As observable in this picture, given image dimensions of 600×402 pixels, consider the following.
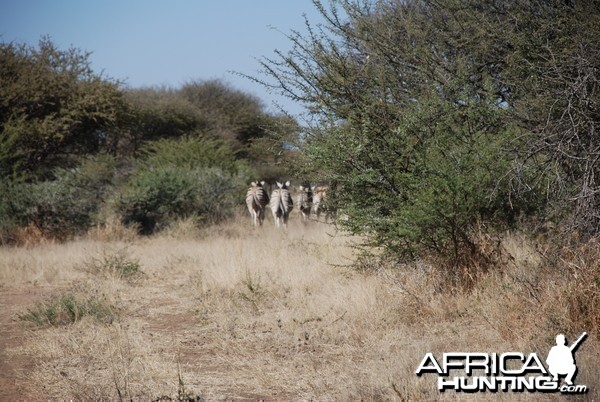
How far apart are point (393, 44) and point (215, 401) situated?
5890 millimetres

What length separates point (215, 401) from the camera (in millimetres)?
5594

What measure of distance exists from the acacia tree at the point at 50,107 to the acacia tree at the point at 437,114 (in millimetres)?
13119

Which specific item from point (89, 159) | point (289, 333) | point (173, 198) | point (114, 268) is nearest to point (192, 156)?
point (89, 159)

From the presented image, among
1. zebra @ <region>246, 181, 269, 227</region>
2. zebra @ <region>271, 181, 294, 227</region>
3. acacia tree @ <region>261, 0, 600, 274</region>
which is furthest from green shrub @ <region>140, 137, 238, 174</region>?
acacia tree @ <region>261, 0, 600, 274</region>

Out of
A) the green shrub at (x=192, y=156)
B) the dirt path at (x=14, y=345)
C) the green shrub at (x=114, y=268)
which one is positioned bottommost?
the dirt path at (x=14, y=345)

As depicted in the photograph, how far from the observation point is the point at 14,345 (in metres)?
7.79

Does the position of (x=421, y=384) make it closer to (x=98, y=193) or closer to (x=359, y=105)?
(x=359, y=105)

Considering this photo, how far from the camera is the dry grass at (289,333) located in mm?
5793

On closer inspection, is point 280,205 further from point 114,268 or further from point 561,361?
point 561,361

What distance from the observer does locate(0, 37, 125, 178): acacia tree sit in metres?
21.1

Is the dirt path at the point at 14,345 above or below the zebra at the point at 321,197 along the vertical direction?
below

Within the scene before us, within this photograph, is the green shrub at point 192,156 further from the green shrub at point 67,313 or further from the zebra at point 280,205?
the green shrub at point 67,313

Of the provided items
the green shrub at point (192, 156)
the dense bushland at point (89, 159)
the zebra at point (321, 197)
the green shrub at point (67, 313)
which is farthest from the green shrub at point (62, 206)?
the green shrub at point (67, 313)

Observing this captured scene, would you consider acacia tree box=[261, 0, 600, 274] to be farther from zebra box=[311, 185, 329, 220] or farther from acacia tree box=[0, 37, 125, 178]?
acacia tree box=[0, 37, 125, 178]
